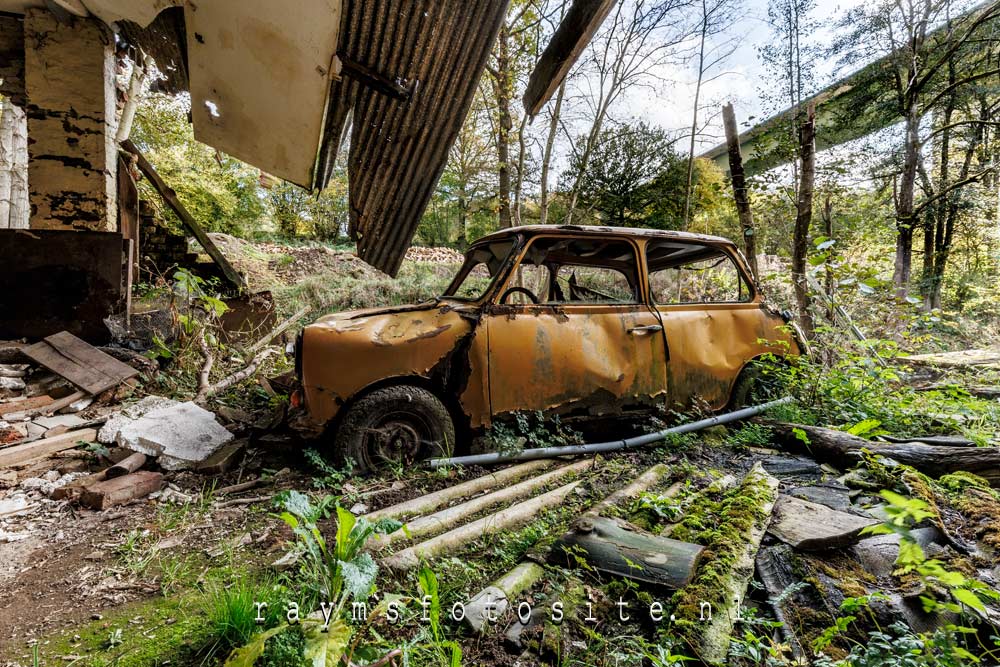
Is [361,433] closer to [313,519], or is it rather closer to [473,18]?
[313,519]

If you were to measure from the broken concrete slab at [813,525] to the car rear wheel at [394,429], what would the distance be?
1.97m

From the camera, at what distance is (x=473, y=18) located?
3.18 m

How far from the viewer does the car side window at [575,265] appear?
361 cm

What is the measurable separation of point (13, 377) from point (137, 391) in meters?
0.95

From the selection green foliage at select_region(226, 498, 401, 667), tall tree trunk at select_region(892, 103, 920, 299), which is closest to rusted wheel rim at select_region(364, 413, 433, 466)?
green foliage at select_region(226, 498, 401, 667)

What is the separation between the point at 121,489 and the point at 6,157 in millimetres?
10570

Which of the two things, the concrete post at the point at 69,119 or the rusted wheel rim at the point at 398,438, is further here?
the concrete post at the point at 69,119

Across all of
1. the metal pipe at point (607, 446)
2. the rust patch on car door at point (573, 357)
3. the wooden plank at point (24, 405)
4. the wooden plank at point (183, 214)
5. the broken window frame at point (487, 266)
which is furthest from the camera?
the wooden plank at point (183, 214)

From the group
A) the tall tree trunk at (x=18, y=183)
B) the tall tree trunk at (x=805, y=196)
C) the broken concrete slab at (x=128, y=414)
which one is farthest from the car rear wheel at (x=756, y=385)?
the tall tree trunk at (x=18, y=183)

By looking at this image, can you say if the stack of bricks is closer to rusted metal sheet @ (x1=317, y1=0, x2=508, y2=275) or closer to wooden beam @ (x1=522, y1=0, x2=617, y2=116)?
rusted metal sheet @ (x1=317, y1=0, x2=508, y2=275)

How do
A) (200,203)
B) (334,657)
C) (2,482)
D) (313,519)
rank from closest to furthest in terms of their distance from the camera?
(334,657)
(313,519)
(2,482)
(200,203)

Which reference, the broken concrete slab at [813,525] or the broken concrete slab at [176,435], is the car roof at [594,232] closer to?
the broken concrete slab at [813,525]

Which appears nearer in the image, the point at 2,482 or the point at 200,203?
the point at 2,482

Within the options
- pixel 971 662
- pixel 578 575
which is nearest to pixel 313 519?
pixel 578 575
